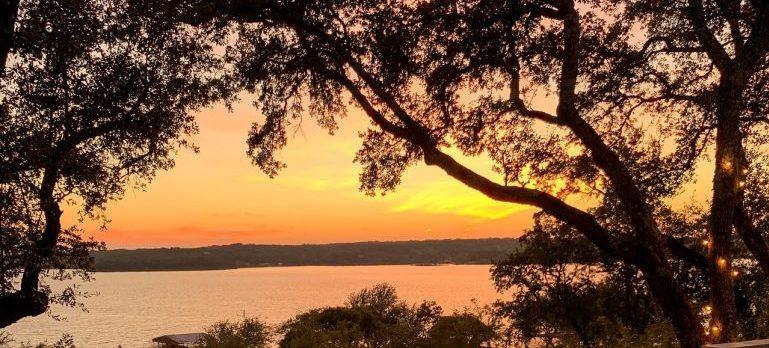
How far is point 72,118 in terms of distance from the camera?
10648mm

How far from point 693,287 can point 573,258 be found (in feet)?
17.1

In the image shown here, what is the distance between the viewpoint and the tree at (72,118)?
9.62 meters

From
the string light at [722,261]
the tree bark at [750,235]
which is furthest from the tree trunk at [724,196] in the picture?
the tree bark at [750,235]

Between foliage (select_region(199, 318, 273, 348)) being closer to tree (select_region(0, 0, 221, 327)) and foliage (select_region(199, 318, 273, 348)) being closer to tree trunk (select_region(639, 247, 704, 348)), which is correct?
tree (select_region(0, 0, 221, 327))

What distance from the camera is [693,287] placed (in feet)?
86.0

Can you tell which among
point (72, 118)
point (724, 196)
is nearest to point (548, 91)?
point (724, 196)

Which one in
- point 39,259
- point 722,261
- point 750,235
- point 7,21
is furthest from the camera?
point 750,235

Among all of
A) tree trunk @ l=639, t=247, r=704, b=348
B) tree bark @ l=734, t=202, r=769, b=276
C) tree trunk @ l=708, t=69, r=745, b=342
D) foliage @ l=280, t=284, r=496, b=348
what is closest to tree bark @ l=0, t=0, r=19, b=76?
tree trunk @ l=639, t=247, r=704, b=348

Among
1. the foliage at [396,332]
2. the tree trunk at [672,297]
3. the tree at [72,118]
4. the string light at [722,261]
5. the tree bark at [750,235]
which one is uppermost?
the tree at [72,118]

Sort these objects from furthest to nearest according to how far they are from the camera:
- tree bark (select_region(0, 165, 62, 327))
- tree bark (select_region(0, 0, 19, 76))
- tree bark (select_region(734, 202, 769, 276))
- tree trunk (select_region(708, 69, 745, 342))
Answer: tree bark (select_region(734, 202, 769, 276)) < tree trunk (select_region(708, 69, 745, 342)) < tree bark (select_region(0, 165, 62, 327)) < tree bark (select_region(0, 0, 19, 76))

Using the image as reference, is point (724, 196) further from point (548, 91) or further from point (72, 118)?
point (72, 118)

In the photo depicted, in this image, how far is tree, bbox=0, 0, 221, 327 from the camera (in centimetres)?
962

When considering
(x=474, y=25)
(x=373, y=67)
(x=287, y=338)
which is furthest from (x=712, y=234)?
(x=287, y=338)

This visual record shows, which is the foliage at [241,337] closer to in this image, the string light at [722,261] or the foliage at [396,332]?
the foliage at [396,332]
